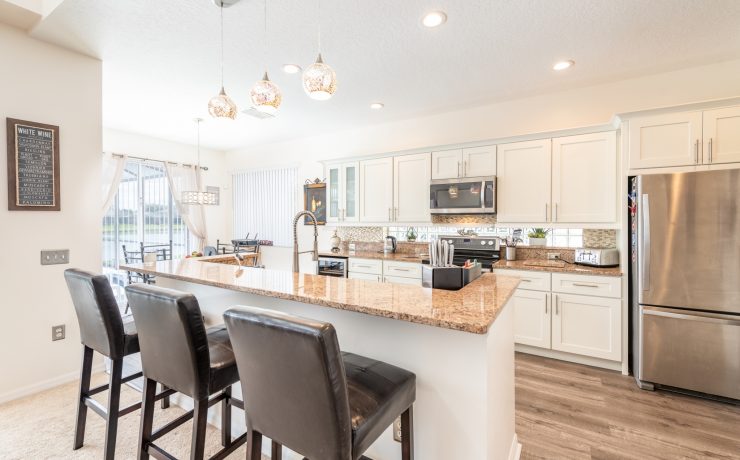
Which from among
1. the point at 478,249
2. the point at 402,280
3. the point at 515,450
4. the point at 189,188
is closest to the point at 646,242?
the point at 478,249

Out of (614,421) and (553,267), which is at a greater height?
A: (553,267)

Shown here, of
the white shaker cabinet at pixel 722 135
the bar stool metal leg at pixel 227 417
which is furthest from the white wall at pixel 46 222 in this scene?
the white shaker cabinet at pixel 722 135

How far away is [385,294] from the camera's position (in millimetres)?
1601

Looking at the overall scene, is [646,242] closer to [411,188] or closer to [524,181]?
[524,181]

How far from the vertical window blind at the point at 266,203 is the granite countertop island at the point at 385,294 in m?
3.66

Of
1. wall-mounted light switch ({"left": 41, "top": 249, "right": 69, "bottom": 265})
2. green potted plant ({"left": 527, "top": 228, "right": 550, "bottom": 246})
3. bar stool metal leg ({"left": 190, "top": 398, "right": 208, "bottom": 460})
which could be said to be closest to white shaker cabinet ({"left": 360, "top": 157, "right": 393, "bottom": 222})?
green potted plant ({"left": 527, "top": 228, "right": 550, "bottom": 246})

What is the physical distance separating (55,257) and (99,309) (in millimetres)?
1528

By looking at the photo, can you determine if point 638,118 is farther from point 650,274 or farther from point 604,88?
point 650,274

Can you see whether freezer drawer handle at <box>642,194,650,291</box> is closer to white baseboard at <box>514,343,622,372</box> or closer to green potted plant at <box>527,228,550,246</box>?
white baseboard at <box>514,343,622,372</box>

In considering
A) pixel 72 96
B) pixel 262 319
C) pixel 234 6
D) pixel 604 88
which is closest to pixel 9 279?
pixel 72 96

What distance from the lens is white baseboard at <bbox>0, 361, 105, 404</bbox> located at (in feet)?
8.33

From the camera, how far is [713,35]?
2.53 m

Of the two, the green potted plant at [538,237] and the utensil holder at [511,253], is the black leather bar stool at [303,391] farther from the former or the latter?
the green potted plant at [538,237]

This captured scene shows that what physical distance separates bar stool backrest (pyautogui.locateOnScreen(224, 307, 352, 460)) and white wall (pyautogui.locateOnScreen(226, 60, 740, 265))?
3.54 meters
